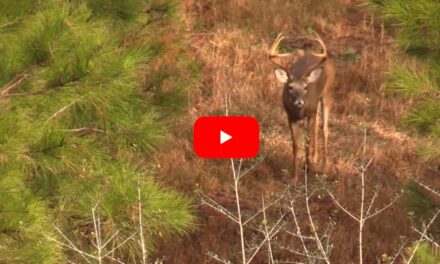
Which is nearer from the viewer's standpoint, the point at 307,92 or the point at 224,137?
the point at 224,137

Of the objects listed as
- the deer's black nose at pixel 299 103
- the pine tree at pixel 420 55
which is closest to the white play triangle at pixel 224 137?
the pine tree at pixel 420 55

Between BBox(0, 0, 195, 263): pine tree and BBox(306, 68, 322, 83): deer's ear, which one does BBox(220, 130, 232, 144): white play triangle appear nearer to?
BBox(0, 0, 195, 263): pine tree

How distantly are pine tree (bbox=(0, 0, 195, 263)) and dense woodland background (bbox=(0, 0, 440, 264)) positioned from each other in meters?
0.01

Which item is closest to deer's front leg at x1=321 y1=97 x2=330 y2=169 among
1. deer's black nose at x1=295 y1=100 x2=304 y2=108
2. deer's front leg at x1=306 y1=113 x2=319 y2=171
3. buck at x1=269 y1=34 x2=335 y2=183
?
buck at x1=269 y1=34 x2=335 y2=183

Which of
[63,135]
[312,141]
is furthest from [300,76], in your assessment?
[63,135]

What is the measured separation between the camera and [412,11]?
7.31 m

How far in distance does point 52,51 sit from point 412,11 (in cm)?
258

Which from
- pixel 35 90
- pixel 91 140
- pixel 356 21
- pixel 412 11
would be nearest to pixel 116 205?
pixel 91 140

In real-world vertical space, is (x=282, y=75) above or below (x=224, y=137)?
below

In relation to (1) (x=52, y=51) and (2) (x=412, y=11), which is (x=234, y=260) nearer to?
(2) (x=412, y=11)

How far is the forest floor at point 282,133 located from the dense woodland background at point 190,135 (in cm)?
3

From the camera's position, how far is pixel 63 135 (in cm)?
652

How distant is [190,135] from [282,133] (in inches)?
48.1

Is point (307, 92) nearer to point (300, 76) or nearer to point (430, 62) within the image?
point (300, 76)
